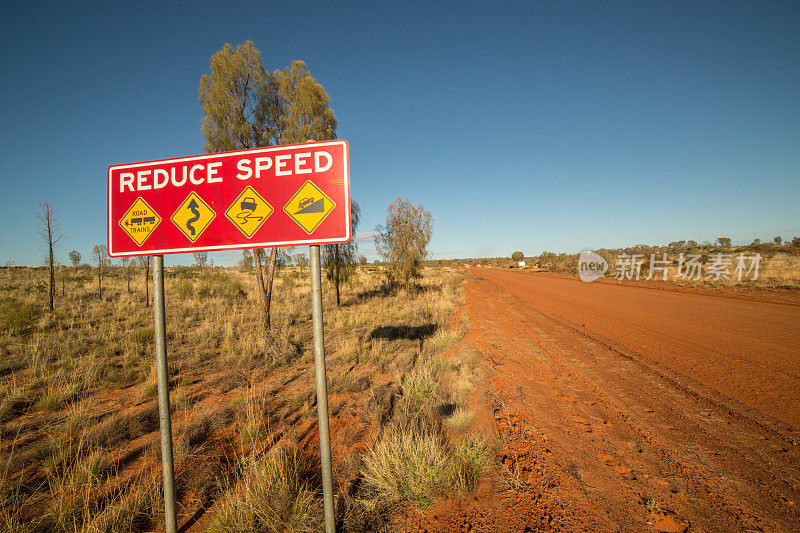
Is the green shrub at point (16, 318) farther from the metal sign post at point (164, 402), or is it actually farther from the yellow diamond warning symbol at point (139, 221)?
the metal sign post at point (164, 402)

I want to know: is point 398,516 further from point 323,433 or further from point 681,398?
point 681,398

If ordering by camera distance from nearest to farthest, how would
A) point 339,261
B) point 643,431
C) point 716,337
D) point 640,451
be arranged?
point 640,451 < point 643,431 < point 716,337 < point 339,261

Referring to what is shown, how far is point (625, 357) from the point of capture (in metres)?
7.12

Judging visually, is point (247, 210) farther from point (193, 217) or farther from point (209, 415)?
point (209, 415)

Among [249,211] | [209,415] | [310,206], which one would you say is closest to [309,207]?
[310,206]

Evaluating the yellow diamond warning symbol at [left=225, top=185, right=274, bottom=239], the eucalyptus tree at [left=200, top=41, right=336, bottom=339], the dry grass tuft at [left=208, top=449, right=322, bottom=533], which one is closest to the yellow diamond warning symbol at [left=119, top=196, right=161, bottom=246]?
the yellow diamond warning symbol at [left=225, top=185, right=274, bottom=239]

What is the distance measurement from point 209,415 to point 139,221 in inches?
162

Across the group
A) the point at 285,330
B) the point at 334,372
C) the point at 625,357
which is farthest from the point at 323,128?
the point at 625,357

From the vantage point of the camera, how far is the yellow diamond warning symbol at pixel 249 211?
81.6 inches

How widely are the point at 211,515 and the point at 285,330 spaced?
787 centimetres

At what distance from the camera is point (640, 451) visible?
3.58 metres

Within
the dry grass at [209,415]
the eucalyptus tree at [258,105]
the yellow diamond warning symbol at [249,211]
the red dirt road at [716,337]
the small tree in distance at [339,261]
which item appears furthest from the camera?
the small tree in distance at [339,261]

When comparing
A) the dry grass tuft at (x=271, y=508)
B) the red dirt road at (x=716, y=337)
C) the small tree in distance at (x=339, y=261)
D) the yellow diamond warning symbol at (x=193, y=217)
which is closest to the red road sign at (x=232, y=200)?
the yellow diamond warning symbol at (x=193, y=217)

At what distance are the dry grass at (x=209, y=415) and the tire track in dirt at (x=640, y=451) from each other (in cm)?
83
